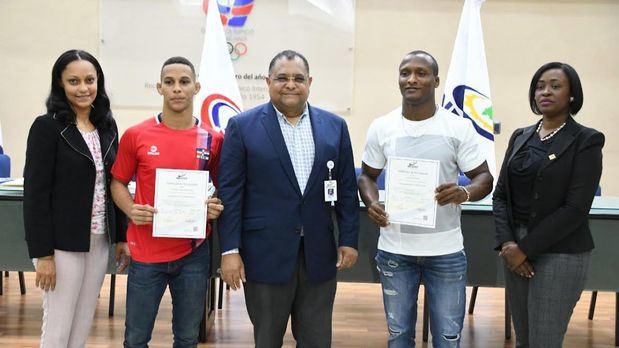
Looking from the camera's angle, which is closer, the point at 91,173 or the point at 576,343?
the point at 91,173

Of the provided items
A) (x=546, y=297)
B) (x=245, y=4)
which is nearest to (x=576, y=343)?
(x=546, y=297)

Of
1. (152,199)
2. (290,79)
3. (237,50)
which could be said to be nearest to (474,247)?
(290,79)

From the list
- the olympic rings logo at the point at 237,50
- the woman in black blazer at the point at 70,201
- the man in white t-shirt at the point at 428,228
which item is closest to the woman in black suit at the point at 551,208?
the man in white t-shirt at the point at 428,228

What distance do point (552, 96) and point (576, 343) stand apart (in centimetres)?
Result: 205

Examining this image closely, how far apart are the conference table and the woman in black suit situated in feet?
2.17

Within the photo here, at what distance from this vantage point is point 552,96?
7.47 ft

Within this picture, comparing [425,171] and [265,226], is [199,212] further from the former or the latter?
[425,171]

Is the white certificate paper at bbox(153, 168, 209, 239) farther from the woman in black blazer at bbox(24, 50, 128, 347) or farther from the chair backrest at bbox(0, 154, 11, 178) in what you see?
the chair backrest at bbox(0, 154, 11, 178)

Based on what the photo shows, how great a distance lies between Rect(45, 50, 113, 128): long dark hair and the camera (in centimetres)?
226

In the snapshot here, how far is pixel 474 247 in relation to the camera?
3039mm

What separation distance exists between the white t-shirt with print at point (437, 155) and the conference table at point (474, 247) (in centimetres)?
72

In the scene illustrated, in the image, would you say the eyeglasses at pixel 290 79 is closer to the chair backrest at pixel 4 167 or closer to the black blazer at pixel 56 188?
the black blazer at pixel 56 188

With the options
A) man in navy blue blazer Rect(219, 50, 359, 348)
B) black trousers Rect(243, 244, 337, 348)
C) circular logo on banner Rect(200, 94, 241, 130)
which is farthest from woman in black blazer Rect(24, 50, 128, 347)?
circular logo on banner Rect(200, 94, 241, 130)

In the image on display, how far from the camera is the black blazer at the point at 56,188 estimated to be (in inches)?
85.5
